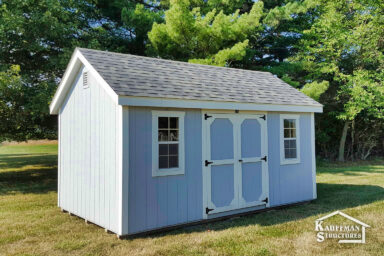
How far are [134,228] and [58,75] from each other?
10575 millimetres

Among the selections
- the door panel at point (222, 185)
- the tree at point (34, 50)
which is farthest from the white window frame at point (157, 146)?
the tree at point (34, 50)

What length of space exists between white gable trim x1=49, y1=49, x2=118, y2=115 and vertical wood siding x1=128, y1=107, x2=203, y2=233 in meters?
0.63

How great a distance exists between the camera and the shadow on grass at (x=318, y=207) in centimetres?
634

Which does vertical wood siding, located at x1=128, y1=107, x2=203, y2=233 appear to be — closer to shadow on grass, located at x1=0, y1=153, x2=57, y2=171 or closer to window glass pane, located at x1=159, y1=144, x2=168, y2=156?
window glass pane, located at x1=159, y1=144, x2=168, y2=156

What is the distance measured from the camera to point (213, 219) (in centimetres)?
660

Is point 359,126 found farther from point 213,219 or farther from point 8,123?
point 8,123

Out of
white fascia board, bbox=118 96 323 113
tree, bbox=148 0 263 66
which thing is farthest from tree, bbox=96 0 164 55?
white fascia board, bbox=118 96 323 113

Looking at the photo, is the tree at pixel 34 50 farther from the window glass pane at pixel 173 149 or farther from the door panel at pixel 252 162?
the door panel at pixel 252 162

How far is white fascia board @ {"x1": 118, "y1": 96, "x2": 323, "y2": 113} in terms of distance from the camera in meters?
5.54

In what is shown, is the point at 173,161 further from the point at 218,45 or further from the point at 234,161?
the point at 218,45

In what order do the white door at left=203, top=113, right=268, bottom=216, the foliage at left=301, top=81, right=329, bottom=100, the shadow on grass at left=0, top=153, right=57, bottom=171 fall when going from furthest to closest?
1. the shadow on grass at left=0, top=153, right=57, bottom=171
2. the foliage at left=301, top=81, right=329, bottom=100
3. the white door at left=203, top=113, right=268, bottom=216

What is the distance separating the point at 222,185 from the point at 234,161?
591mm

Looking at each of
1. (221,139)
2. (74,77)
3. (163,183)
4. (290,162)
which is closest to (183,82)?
(221,139)

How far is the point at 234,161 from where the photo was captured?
7.01 metres
